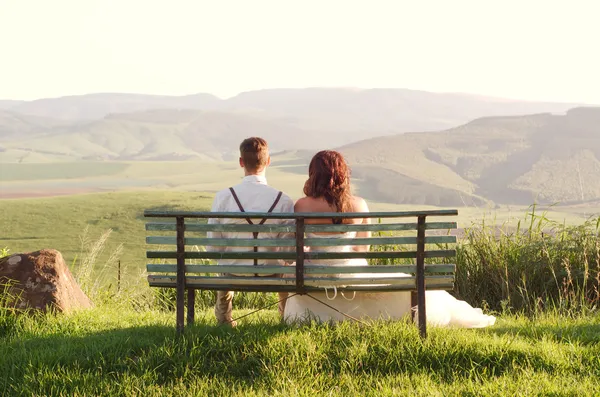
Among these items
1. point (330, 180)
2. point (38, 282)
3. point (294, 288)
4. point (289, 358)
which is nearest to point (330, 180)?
point (330, 180)

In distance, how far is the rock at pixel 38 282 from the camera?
6.41 m

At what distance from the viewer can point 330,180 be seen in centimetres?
552

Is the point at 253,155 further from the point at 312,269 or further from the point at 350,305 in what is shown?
the point at 350,305

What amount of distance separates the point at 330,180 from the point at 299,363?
1.46 meters

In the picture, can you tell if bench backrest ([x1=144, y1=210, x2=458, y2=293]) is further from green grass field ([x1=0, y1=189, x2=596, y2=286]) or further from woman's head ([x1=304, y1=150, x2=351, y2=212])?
green grass field ([x1=0, y1=189, x2=596, y2=286])

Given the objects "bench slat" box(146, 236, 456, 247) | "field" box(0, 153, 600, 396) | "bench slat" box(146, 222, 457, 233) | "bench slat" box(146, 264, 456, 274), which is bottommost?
"field" box(0, 153, 600, 396)

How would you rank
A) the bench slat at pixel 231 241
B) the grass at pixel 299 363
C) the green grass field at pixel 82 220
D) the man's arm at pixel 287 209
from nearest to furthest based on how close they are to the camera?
the grass at pixel 299 363 < the bench slat at pixel 231 241 < the man's arm at pixel 287 209 < the green grass field at pixel 82 220

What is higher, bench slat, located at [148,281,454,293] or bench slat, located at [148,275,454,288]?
bench slat, located at [148,275,454,288]

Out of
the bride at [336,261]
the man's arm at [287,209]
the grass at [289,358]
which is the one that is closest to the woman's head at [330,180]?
the bride at [336,261]

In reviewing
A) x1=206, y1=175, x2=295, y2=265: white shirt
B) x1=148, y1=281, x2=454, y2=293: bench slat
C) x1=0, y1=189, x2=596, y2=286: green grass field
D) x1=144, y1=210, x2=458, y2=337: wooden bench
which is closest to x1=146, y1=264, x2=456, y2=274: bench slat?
x1=144, y1=210, x2=458, y2=337: wooden bench

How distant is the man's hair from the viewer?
18.0 ft

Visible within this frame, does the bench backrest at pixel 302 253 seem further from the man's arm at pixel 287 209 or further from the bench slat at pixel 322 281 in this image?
the man's arm at pixel 287 209

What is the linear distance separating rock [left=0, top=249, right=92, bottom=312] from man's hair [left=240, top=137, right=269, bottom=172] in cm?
226

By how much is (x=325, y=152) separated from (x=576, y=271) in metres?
3.94
